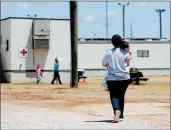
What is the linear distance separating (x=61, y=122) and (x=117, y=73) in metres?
1.44

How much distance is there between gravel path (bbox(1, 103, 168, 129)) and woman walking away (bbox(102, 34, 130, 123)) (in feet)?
1.54

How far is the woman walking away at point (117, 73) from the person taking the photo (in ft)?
33.1

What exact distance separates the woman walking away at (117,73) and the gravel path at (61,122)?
0.47 meters

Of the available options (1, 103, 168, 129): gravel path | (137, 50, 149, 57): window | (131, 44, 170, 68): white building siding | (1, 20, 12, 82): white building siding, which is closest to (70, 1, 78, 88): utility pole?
(1, 20, 12, 82): white building siding

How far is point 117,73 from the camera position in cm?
1008

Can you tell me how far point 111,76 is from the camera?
10125 millimetres

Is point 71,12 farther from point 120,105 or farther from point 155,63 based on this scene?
point 155,63

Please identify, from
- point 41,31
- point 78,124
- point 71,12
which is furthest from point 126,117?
point 41,31

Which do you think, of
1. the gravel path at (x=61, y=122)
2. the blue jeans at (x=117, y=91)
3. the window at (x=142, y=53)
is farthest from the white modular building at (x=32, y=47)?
the blue jeans at (x=117, y=91)

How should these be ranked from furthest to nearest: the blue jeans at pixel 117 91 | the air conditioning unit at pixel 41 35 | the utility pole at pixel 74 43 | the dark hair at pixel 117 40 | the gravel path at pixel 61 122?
the air conditioning unit at pixel 41 35, the utility pole at pixel 74 43, the dark hair at pixel 117 40, the blue jeans at pixel 117 91, the gravel path at pixel 61 122

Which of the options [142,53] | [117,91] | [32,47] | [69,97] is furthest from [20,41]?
[142,53]

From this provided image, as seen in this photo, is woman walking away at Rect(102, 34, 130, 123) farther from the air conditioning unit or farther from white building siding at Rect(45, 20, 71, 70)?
white building siding at Rect(45, 20, 71, 70)

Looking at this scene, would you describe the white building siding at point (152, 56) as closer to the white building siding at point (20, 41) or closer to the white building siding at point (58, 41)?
the white building siding at point (58, 41)

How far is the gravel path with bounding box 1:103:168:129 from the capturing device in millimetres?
9344
